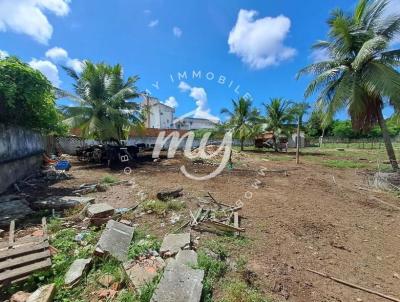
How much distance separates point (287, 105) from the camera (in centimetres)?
2647

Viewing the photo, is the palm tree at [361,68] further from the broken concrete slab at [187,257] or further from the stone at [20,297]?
the stone at [20,297]

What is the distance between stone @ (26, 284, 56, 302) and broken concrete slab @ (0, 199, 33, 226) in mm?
2839

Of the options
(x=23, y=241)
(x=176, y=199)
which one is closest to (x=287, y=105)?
(x=176, y=199)

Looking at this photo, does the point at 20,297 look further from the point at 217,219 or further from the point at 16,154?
the point at 16,154

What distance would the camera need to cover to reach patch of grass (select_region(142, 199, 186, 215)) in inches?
225

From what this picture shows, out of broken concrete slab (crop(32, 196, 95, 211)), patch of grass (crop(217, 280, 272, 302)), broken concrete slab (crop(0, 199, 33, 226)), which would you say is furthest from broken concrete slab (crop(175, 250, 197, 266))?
broken concrete slab (crop(0, 199, 33, 226))

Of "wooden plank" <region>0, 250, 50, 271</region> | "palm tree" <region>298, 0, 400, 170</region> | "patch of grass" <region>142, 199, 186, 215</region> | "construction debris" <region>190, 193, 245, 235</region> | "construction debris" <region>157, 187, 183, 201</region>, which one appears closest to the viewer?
"wooden plank" <region>0, 250, 50, 271</region>

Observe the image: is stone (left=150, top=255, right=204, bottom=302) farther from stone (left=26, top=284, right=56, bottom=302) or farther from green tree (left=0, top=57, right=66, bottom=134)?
green tree (left=0, top=57, right=66, bottom=134)

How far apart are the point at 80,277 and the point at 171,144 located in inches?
881

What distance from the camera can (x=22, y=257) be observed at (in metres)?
3.59

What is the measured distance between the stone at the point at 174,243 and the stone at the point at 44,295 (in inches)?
57.6

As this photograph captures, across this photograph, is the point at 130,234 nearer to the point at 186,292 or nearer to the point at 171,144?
the point at 186,292

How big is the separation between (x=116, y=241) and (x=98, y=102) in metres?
13.3

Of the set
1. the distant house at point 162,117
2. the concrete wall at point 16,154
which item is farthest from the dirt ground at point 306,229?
the distant house at point 162,117
